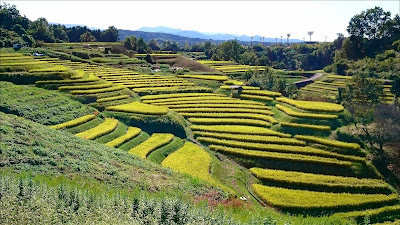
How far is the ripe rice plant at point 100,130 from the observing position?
94.3ft

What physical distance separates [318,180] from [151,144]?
13938 millimetres

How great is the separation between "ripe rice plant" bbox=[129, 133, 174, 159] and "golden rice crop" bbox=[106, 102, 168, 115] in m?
3.43

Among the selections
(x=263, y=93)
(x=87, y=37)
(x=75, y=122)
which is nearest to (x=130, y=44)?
(x=87, y=37)

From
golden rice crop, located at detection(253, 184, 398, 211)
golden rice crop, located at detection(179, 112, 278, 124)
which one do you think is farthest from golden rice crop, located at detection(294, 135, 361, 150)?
Result: golden rice crop, located at detection(179, 112, 278, 124)

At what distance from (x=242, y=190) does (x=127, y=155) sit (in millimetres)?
8363

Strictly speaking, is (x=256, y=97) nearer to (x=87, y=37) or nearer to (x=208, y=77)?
(x=208, y=77)

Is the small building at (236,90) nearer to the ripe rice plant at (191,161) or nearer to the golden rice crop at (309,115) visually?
the golden rice crop at (309,115)

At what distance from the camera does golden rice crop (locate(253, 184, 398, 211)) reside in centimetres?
2144

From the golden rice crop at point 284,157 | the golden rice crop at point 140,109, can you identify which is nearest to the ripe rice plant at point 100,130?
the golden rice crop at point 140,109

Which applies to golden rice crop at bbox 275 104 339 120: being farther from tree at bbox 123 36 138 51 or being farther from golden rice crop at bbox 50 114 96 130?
tree at bbox 123 36 138 51

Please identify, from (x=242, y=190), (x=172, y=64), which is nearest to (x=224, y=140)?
(x=242, y=190)

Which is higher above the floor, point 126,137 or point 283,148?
point 126,137

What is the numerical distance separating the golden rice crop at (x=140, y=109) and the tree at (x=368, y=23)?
206ft

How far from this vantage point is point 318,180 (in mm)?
24438
